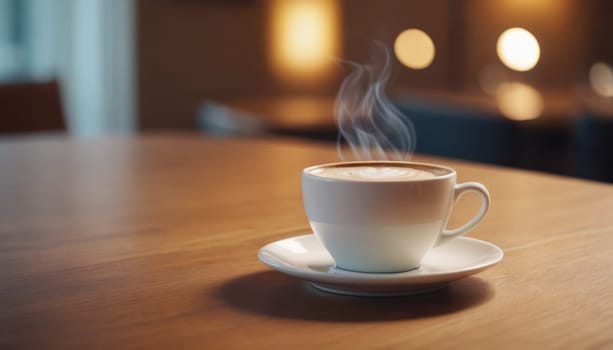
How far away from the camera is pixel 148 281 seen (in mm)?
625

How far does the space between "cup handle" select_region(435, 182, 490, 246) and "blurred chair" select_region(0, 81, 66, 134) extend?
1774 mm

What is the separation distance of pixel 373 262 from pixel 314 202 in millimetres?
55

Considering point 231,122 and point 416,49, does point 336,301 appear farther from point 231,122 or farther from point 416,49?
point 416,49

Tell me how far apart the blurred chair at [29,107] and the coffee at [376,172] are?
1.74m

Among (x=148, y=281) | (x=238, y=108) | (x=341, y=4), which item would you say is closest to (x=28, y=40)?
(x=238, y=108)

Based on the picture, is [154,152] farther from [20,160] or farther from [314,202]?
[314,202]

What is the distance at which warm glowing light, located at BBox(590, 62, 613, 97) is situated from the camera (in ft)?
12.9

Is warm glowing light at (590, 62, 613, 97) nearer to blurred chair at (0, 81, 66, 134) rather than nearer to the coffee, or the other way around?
blurred chair at (0, 81, 66, 134)

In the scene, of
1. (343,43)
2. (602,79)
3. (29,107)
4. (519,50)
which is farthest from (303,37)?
(29,107)

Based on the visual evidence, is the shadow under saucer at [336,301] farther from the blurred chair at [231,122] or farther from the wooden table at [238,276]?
the blurred chair at [231,122]

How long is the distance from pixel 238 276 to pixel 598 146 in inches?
84.8

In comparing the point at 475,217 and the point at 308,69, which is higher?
the point at 475,217

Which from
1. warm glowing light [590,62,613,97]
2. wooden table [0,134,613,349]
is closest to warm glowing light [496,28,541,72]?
warm glowing light [590,62,613,97]

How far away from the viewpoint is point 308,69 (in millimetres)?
4852
